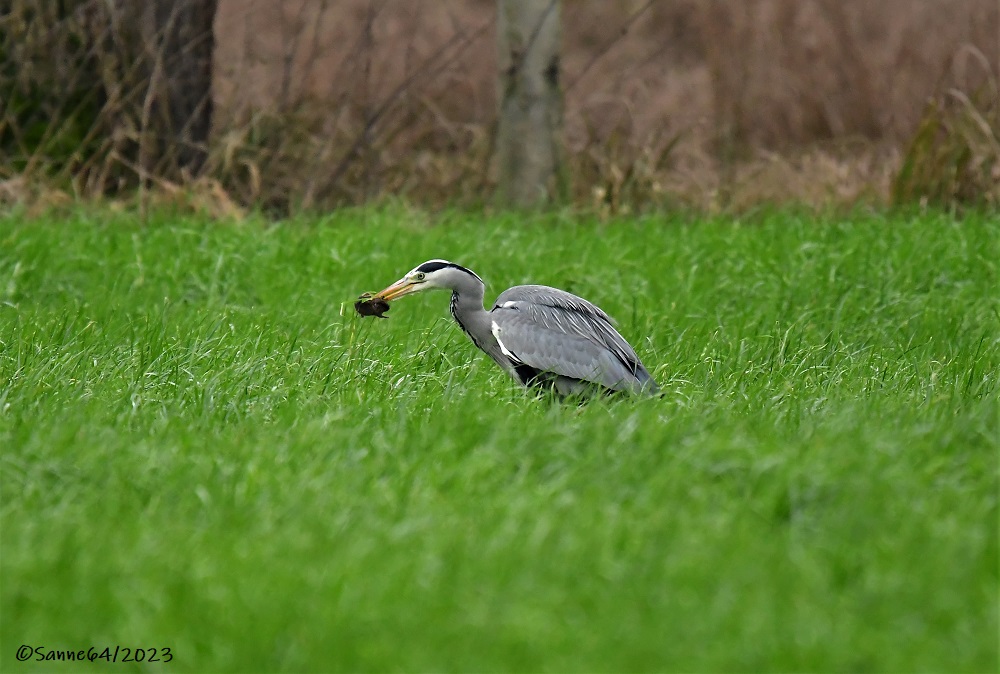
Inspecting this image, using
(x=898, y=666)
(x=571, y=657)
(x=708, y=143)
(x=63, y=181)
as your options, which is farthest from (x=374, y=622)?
(x=708, y=143)

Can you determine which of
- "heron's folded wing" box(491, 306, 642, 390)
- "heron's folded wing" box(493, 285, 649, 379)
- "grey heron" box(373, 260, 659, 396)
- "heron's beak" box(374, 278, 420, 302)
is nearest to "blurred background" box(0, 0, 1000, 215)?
"heron's beak" box(374, 278, 420, 302)

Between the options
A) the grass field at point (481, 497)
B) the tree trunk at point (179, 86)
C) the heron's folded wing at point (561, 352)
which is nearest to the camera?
the grass field at point (481, 497)

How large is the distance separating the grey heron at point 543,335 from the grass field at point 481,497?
0.45ft

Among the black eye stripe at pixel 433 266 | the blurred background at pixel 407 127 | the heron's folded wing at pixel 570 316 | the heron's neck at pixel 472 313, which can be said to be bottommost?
the blurred background at pixel 407 127

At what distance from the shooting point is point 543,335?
5.56 metres

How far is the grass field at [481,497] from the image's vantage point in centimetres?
335

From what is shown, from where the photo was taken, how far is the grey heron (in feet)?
18.1

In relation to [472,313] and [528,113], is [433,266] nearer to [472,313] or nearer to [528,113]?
[472,313]

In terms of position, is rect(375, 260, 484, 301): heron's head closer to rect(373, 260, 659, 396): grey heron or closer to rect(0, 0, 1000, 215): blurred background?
rect(373, 260, 659, 396): grey heron

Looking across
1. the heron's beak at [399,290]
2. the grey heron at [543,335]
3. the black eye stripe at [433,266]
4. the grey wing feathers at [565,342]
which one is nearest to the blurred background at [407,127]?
the heron's beak at [399,290]

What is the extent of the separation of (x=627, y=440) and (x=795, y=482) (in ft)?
2.03

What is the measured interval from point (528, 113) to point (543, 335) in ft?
16.9

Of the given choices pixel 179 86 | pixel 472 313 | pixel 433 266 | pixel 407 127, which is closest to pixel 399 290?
pixel 433 266

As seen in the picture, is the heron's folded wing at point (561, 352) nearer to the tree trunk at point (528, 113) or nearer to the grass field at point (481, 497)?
the grass field at point (481, 497)
